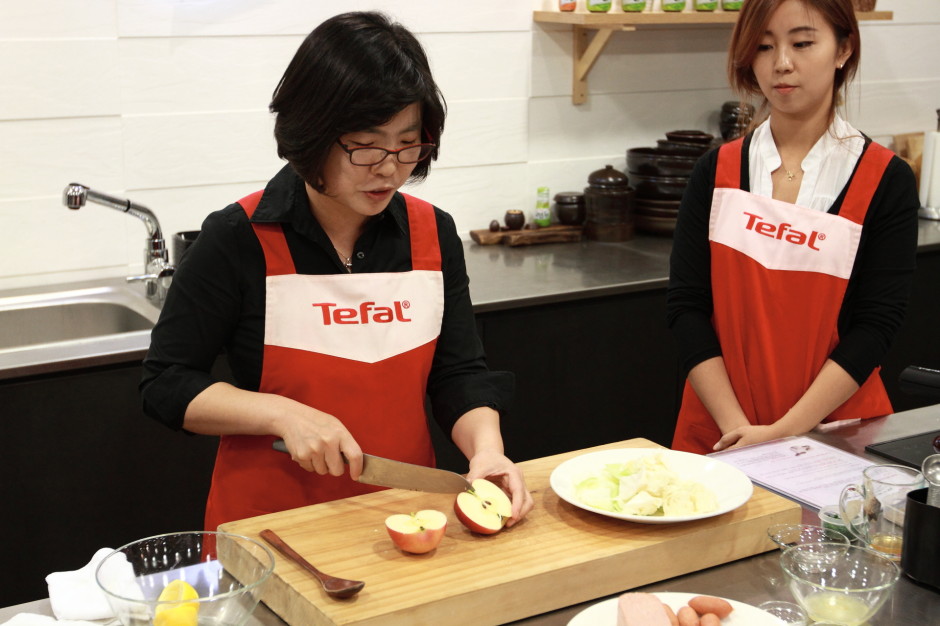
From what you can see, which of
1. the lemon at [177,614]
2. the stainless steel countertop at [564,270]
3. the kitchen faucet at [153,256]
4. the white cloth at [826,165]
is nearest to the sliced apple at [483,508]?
the lemon at [177,614]

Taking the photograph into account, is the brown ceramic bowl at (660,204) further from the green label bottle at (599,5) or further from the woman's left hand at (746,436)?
the woman's left hand at (746,436)

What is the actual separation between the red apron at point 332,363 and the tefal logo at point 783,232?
2.48 feet

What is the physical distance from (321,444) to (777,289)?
1.10 meters

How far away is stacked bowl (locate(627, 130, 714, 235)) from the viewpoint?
363 cm

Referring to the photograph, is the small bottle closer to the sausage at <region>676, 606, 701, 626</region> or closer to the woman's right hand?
the woman's right hand

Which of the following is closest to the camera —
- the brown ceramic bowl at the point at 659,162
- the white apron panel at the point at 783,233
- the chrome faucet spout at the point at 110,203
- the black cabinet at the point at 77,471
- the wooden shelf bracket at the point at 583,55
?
the white apron panel at the point at 783,233

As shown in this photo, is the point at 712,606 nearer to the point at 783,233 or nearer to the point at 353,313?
the point at 353,313

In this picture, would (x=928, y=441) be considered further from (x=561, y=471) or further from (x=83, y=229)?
(x=83, y=229)

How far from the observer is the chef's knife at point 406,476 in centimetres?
148

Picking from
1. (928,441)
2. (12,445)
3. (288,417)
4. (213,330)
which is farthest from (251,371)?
(928,441)

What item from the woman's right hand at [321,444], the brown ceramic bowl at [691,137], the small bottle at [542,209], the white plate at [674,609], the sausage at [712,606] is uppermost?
the brown ceramic bowl at [691,137]

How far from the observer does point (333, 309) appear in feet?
5.67

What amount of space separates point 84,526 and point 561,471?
1.36 m

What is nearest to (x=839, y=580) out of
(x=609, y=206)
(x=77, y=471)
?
(x=77, y=471)
